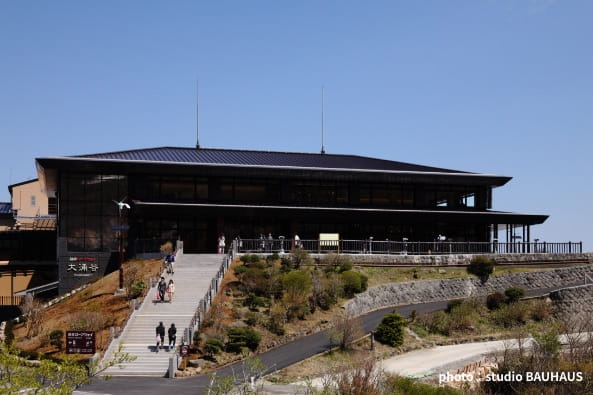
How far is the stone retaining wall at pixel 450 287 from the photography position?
1854 inches

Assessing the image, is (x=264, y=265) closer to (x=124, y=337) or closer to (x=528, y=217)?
(x=124, y=337)

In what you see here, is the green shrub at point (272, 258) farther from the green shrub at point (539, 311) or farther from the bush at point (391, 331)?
the green shrub at point (539, 311)

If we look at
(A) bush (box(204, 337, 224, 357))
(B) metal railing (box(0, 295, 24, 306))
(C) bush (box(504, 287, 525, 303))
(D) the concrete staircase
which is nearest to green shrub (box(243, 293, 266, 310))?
(D) the concrete staircase

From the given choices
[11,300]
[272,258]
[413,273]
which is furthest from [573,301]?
[11,300]

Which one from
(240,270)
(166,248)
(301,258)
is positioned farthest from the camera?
(166,248)

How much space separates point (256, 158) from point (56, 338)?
31485mm

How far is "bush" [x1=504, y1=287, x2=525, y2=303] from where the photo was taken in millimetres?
48906

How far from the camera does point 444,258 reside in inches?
2159

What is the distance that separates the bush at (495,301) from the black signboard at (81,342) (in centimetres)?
2883

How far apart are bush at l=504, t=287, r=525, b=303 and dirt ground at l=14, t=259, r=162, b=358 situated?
26.4m

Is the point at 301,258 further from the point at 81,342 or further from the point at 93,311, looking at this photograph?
the point at 81,342

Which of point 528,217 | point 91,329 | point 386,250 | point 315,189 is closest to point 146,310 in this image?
point 91,329

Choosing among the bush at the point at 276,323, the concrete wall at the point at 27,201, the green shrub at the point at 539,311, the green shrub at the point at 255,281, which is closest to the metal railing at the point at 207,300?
the green shrub at the point at 255,281

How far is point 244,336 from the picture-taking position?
119 feet
